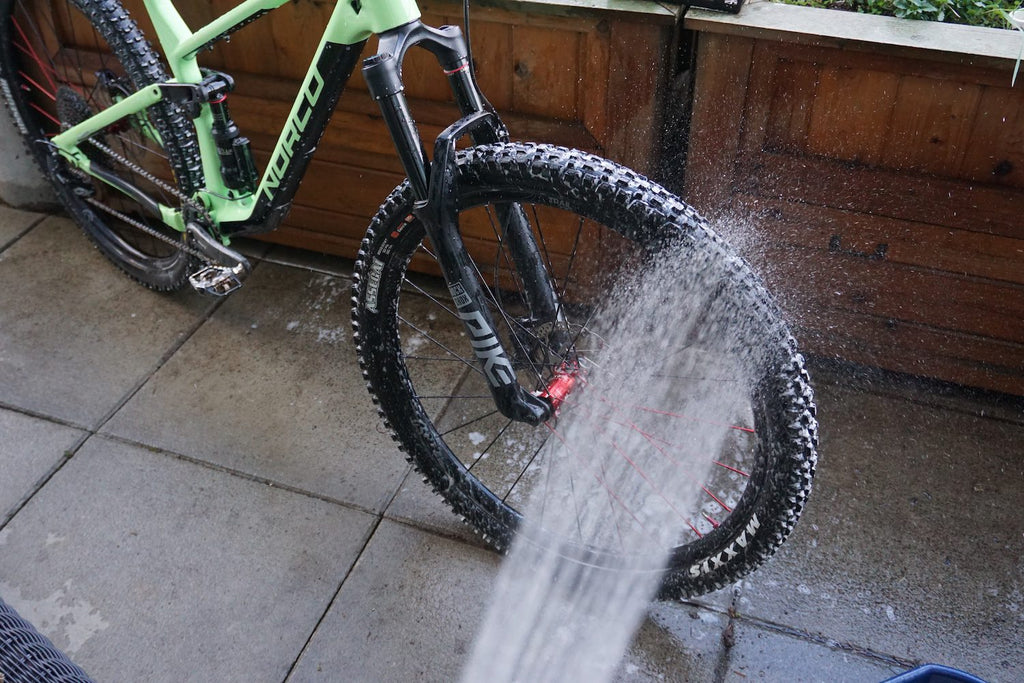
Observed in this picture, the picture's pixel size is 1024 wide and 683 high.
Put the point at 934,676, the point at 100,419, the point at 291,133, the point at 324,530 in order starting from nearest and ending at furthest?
the point at 934,676, the point at 291,133, the point at 324,530, the point at 100,419

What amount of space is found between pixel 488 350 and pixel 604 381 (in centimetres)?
73

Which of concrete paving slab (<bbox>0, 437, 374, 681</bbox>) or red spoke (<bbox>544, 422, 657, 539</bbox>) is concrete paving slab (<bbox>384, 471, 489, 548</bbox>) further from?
red spoke (<bbox>544, 422, 657, 539</bbox>)

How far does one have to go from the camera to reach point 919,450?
2.77 m

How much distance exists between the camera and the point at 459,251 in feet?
6.72

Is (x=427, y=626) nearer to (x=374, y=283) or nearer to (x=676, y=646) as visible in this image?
(x=676, y=646)

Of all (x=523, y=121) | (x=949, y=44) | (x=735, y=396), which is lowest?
(x=735, y=396)

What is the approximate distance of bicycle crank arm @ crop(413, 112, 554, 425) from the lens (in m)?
1.96

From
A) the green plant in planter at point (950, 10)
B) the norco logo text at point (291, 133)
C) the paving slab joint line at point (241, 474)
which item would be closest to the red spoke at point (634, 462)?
the paving slab joint line at point (241, 474)

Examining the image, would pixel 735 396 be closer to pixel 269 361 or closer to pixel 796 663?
pixel 796 663

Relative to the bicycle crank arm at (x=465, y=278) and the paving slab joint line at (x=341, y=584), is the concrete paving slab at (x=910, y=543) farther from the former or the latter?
the paving slab joint line at (x=341, y=584)

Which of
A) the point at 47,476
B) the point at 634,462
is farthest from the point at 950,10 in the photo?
the point at 47,476

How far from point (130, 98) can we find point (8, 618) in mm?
1592

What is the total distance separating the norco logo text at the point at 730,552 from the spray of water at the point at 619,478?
12 centimetres

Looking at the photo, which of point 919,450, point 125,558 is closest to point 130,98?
point 125,558
